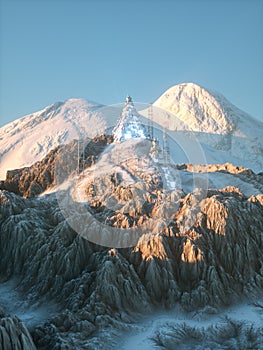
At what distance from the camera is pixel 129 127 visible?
68.7 m

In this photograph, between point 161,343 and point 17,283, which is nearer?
point 161,343

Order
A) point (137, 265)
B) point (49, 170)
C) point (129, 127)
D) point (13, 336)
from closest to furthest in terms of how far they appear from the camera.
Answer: point (13, 336) → point (137, 265) → point (49, 170) → point (129, 127)

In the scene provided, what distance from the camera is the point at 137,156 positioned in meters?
53.5

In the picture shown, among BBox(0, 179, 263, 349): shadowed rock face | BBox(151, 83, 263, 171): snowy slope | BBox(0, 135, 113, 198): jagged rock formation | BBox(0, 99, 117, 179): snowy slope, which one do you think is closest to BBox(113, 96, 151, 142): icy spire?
BBox(0, 135, 113, 198): jagged rock formation

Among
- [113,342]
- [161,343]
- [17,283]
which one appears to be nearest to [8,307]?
[17,283]

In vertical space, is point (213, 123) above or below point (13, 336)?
above

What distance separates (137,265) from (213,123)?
114 metres

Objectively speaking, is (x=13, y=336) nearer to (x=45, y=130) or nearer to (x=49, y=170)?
(x=49, y=170)

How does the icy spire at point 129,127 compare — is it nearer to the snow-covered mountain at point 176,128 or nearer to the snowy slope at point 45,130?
the snow-covered mountain at point 176,128

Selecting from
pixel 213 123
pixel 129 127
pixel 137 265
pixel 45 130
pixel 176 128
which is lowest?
pixel 137 265

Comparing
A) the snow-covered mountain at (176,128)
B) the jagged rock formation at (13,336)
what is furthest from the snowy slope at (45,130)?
the jagged rock formation at (13,336)

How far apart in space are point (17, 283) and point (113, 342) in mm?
13541

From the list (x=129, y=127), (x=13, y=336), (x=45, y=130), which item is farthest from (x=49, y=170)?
(x=45, y=130)

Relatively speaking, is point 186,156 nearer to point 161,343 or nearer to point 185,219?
point 185,219
